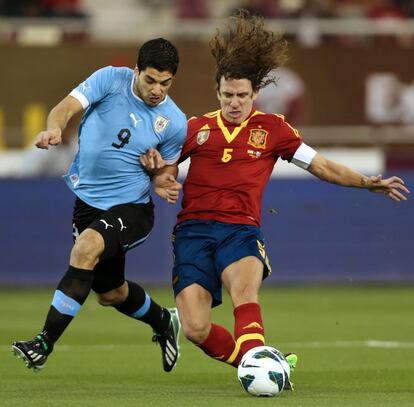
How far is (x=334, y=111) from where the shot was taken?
68.6 feet

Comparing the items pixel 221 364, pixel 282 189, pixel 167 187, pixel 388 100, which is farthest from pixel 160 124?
pixel 388 100

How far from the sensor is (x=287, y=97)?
2055 cm

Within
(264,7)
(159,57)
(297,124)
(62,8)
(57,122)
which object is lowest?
(297,124)

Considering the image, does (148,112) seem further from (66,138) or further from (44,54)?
(44,54)

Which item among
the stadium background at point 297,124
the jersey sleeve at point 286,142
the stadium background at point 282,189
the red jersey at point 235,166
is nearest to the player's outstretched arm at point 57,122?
the red jersey at point 235,166

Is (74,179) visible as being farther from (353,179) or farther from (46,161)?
(46,161)

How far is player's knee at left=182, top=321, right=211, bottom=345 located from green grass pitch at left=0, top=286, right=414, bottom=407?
345 mm

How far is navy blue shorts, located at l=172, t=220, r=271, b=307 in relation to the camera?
31.0 feet

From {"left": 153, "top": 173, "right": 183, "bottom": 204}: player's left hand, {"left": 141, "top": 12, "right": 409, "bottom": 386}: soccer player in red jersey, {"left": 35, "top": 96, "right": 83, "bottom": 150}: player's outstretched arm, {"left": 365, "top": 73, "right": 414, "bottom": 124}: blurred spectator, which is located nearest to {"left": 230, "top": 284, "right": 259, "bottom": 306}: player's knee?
{"left": 141, "top": 12, "right": 409, "bottom": 386}: soccer player in red jersey

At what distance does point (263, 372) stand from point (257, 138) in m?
1.80

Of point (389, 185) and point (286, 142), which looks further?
point (286, 142)

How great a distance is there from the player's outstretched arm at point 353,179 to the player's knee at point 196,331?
1349 millimetres

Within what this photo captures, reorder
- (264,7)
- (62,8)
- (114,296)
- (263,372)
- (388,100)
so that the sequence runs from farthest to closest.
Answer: (264,7) → (62,8) → (388,100) → (114,296) → (263,372)

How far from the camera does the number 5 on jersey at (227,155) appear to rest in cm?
969
